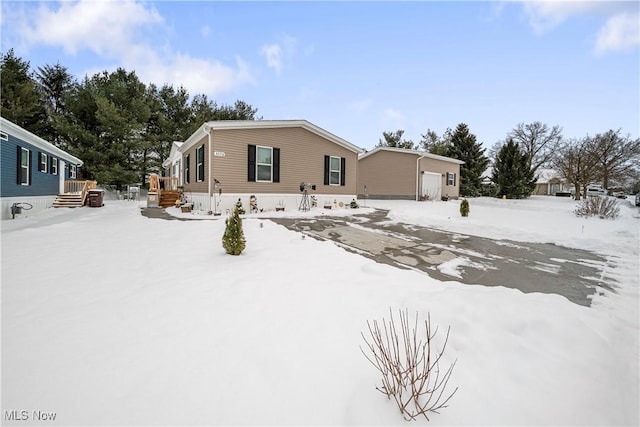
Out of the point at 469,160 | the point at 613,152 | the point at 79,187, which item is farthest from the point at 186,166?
the point at 613,152

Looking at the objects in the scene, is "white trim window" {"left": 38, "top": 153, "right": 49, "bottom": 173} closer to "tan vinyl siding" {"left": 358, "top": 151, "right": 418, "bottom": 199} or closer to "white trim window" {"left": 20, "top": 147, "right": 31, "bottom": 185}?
"white trim window" {"left": 20, "top": 147, "right": 31, "bottom": 185}

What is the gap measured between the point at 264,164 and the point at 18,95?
2211 cm

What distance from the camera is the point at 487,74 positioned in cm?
1327

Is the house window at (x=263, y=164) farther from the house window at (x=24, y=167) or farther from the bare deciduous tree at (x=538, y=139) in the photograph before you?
the bare deciduous tree at (x=538, y=139)

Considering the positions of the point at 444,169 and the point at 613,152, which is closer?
the point at 444,169

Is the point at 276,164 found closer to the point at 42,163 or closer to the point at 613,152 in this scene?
the point at 42,163

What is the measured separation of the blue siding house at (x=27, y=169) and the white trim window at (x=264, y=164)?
8246 mm

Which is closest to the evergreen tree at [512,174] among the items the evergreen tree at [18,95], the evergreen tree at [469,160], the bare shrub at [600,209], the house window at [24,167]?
the evergreen tree at [469,160]

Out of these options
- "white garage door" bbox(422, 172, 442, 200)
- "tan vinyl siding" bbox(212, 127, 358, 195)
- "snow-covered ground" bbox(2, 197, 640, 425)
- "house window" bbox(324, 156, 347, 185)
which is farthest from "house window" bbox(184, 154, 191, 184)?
"white garage door" bbox(422, 172, 442, 200)

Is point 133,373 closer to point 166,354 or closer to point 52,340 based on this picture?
point 166,354

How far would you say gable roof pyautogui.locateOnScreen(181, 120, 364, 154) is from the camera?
10.9 metres

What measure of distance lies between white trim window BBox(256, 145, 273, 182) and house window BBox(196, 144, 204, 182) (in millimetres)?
2472

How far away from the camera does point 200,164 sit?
41.1 ft

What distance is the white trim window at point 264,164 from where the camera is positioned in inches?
477
